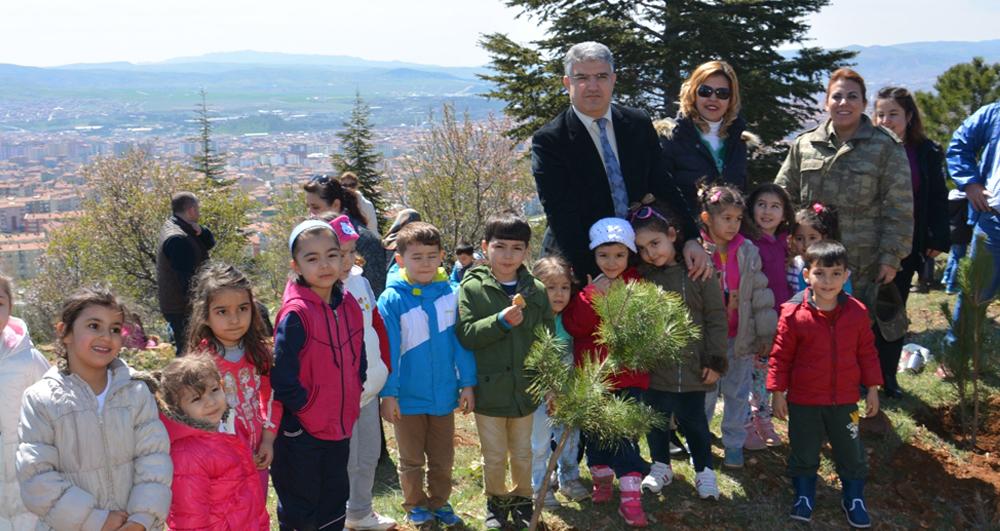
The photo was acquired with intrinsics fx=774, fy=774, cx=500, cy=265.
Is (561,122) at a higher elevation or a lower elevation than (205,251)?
higher

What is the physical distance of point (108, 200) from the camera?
31062 millimetres

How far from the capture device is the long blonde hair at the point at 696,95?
15.9ft

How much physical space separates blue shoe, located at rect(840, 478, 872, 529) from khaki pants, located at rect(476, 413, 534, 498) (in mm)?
A: 1870

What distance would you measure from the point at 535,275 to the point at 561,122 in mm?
913

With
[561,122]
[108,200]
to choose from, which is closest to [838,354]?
[561,122]

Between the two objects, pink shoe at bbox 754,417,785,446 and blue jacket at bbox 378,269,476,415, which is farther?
pink shoe at bbox 754,417,785,446

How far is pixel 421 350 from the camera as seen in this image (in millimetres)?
4090

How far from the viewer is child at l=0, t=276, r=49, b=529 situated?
133 inches

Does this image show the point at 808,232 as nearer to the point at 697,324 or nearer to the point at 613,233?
the point at 697,324

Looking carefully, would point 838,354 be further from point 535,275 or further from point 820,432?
point 535,275

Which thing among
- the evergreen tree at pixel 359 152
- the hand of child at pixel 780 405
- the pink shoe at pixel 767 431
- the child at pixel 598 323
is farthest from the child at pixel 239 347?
the evergreen tree at pixel 359 152

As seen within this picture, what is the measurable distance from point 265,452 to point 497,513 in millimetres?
1378

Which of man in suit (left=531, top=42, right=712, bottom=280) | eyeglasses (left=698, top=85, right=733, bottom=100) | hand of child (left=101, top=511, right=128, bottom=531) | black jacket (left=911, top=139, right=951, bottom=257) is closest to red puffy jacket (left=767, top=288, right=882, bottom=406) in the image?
man in suit (left=531, top=42, right=712, bottom=280)

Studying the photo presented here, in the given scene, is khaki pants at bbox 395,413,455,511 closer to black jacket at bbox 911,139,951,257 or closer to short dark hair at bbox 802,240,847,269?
short dark hair at bbox 802,240,847,269
